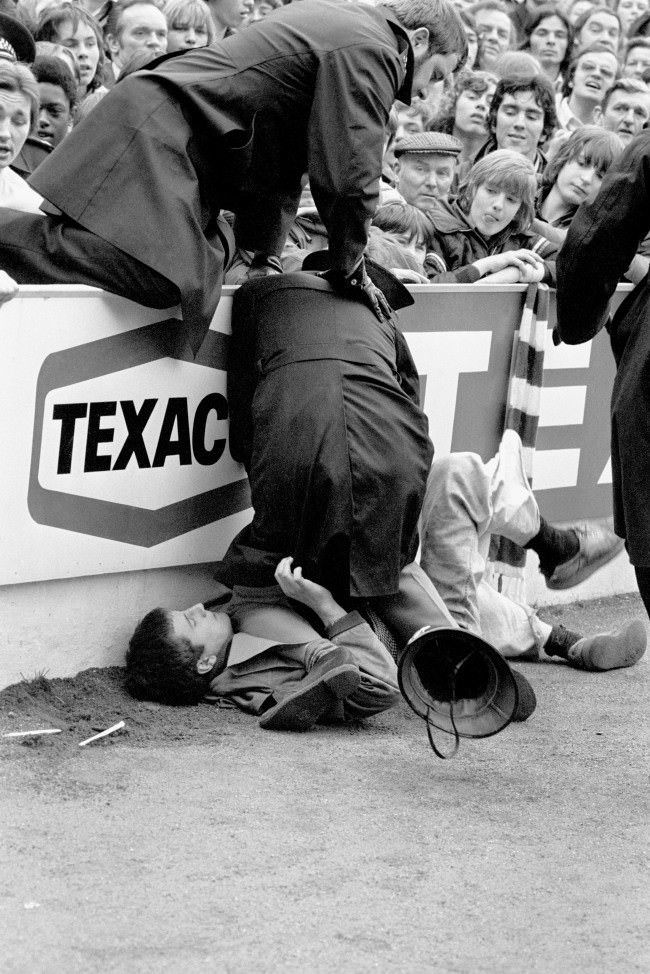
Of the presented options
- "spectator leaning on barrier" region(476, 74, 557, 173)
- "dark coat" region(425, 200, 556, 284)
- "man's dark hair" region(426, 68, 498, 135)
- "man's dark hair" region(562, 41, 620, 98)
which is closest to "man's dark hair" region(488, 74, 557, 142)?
"spectator leaning on barrier" region(476, 74, 557, 173)

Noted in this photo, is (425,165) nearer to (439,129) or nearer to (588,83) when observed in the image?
(439,129)

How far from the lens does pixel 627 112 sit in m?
8.84

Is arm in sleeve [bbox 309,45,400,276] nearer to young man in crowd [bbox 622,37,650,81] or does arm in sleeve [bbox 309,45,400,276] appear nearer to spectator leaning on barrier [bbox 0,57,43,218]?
spectator leaning on barrier [bbox 0,57,43,218]

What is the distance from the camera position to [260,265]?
4961 millimetres

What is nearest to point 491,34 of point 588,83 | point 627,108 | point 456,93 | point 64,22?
point 588,83

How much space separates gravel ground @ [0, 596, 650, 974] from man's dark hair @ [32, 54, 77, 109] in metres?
2.64

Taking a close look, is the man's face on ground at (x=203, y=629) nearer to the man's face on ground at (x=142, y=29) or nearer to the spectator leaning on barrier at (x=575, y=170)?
the spectator leaning on barrier at (x=575, y=170)

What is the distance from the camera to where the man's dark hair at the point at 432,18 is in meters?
4.88

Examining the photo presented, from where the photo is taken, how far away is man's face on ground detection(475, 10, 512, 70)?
9.84 m

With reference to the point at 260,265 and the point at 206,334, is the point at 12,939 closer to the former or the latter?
the point at 206,334

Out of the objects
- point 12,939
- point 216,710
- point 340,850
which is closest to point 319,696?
point 216,710

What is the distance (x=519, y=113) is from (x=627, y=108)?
53.9 inches

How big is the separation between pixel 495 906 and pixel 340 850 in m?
0.43

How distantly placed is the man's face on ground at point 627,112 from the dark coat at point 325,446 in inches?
182
